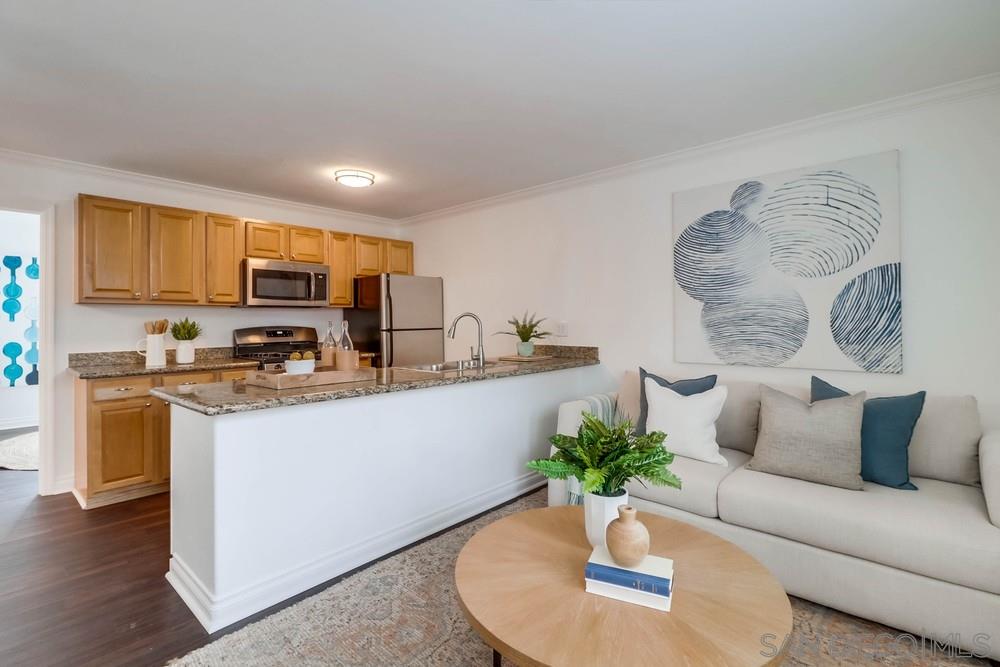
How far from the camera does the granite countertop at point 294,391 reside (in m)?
1.89

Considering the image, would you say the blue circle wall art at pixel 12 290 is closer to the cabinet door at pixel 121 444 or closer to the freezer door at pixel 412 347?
the cabinet door at pixel 121 444

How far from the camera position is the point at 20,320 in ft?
18.1

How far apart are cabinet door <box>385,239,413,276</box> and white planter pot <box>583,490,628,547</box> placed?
4.16 meters

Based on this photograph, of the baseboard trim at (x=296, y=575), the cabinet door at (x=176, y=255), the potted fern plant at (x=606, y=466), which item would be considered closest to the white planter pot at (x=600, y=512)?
the potted fern plant at (x=606, y=466)

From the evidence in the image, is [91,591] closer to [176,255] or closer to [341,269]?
[176,255]

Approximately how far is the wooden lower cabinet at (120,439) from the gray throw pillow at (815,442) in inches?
152

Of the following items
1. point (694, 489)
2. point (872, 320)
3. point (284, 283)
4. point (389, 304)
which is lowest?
point (694, 489)

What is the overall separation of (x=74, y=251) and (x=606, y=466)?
4.10 meters

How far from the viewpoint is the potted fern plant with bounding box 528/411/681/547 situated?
1436 millimetres

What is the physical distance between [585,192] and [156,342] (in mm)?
3591

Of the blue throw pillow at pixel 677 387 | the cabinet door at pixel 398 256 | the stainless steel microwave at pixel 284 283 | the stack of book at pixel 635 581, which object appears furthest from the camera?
the cabinet door at pixel 398 256

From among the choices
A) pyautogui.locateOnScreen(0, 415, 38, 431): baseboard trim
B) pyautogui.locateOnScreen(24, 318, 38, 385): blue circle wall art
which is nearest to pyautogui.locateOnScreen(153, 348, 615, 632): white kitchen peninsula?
pyautogui.locateOnScreen(0, 415, 38, 431): baseboard trim

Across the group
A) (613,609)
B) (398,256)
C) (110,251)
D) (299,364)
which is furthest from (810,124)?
(110,251)

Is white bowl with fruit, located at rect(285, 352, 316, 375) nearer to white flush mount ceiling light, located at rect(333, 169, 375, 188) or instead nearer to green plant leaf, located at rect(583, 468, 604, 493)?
green plant leaf, located at rect(583, 468, 604, 493)
